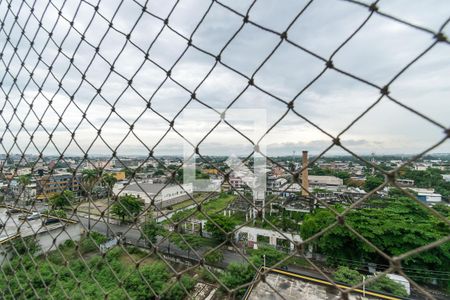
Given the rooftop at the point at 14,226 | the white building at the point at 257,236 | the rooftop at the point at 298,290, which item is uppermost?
the rooftop at the point at 14,226

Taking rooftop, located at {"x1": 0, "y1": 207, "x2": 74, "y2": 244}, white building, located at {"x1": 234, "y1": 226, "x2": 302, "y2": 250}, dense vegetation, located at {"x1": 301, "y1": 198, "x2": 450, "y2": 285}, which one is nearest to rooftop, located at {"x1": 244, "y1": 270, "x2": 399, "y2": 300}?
dense vegetation, located at {"x1": 301, "y1": 198, "x2": 450, "y2": 285}

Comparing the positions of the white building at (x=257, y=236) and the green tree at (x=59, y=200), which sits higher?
the green tree at (x=59, y=200)

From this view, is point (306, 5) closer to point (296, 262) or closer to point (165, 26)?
point (165, 26)

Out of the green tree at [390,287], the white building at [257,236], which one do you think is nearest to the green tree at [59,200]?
the green tree at [390,287]

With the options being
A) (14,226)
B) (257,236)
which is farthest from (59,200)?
(257,236)

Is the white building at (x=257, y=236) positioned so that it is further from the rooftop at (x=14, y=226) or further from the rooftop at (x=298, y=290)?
the rooftop at (x=14, y=226)

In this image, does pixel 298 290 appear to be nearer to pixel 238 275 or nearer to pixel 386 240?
pixel 238 275

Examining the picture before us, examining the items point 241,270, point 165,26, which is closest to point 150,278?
point 241,270

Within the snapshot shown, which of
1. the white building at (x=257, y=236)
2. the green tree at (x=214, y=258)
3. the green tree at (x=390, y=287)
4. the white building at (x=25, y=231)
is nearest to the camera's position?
the white building at (x=25, y=231)
